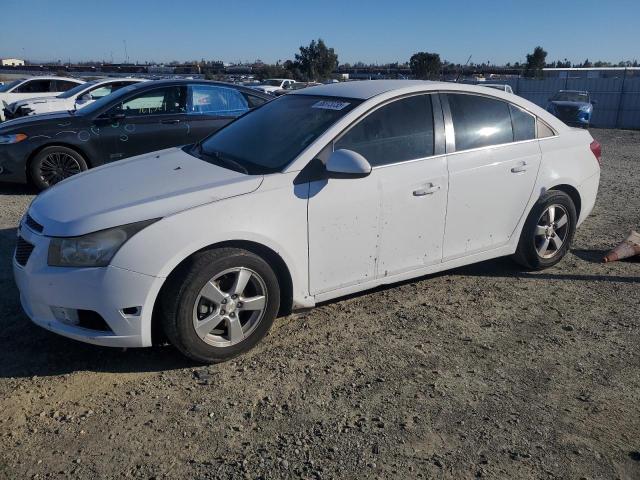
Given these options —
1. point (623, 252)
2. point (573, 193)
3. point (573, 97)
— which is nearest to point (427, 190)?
point (573, 193)

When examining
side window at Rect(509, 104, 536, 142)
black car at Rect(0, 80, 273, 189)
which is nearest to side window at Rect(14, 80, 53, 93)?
black car at Rect(0, 80, 273, 189)

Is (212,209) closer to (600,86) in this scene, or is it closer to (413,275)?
(413,275)

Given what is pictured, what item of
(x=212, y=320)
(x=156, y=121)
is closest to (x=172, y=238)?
(x=212, y=320)

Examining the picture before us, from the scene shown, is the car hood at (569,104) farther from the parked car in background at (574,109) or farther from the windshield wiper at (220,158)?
the windshield wiper at (220,158)

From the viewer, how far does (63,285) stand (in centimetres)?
305

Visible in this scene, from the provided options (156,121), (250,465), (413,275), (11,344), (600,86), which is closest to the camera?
(250,465)

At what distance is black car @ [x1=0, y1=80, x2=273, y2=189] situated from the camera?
24.5 ft

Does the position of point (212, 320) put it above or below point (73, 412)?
above

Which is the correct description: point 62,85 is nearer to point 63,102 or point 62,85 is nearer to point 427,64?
point 63,102

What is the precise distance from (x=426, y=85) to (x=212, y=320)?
2.41 meters

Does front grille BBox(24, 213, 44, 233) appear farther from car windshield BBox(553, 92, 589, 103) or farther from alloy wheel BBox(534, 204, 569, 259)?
car windshield BBox(553, 92, 589, 103)

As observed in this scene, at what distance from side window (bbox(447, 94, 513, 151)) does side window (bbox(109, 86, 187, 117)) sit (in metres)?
4.93

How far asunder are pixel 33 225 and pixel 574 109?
70.0ft

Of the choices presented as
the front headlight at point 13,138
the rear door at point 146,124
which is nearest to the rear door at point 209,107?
the rear door at point 146,124
